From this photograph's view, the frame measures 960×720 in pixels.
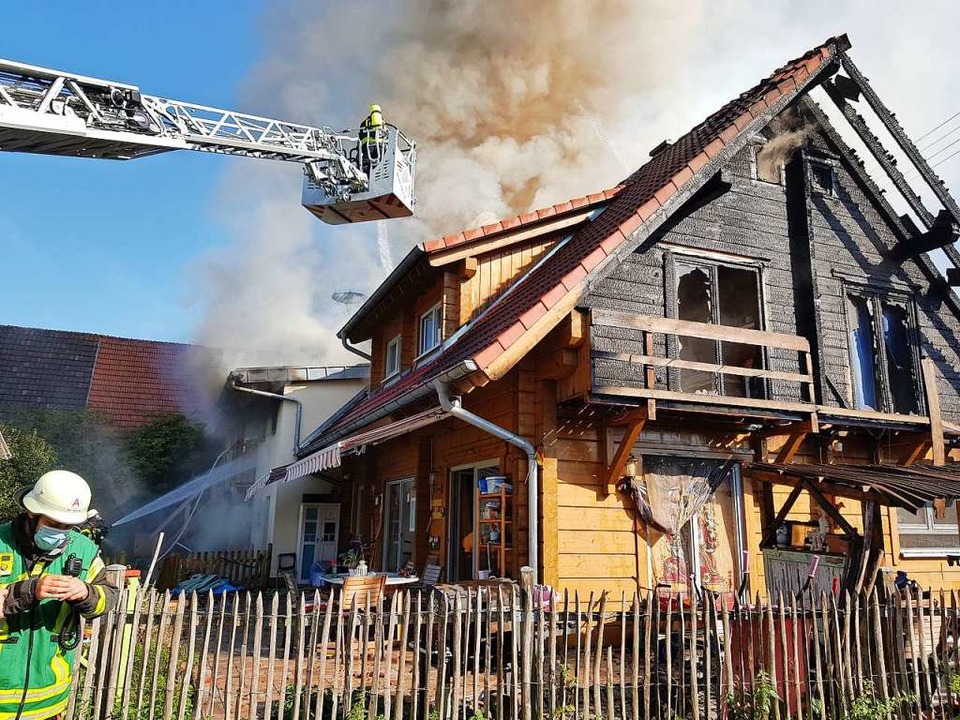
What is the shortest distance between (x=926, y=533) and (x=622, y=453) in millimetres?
5946

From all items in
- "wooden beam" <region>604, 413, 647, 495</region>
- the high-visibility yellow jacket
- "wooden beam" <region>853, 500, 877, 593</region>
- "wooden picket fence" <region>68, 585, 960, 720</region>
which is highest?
the high-visibility yellow jacket

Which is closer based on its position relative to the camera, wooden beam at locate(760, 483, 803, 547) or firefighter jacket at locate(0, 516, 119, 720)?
firefighter jacket at locate(0, 516, 119, 720)

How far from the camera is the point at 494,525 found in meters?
8.98

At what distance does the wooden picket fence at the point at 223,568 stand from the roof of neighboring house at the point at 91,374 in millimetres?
11278

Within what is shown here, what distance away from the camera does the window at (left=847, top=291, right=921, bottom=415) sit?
10430mm

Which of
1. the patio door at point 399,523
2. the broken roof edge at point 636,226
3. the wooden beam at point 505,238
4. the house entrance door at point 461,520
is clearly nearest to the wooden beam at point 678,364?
the broken roof edge at point 636,226

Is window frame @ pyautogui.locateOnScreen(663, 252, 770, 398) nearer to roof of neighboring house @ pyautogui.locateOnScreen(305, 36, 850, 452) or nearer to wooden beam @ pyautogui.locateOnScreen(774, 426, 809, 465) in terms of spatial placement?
wooden beam @ pyautogui.locateOnScreen(774, 426, 809, 465)

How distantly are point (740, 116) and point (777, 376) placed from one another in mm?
4082

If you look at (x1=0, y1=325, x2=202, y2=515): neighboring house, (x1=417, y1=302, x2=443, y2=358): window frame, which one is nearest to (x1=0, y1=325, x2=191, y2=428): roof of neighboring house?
(x1=0, y1=325, x2=202, y2=515): neighboring house

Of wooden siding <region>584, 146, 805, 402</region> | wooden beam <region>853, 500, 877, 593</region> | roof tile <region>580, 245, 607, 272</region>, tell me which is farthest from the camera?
wooden siding <region>584, 146, 805, 402</region>

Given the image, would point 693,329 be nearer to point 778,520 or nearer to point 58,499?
point 778,520

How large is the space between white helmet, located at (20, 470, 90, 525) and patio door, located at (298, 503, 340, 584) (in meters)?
13.9

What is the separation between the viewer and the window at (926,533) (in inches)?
407

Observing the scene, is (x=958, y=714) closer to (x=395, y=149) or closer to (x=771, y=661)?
(x=771, y=661)
